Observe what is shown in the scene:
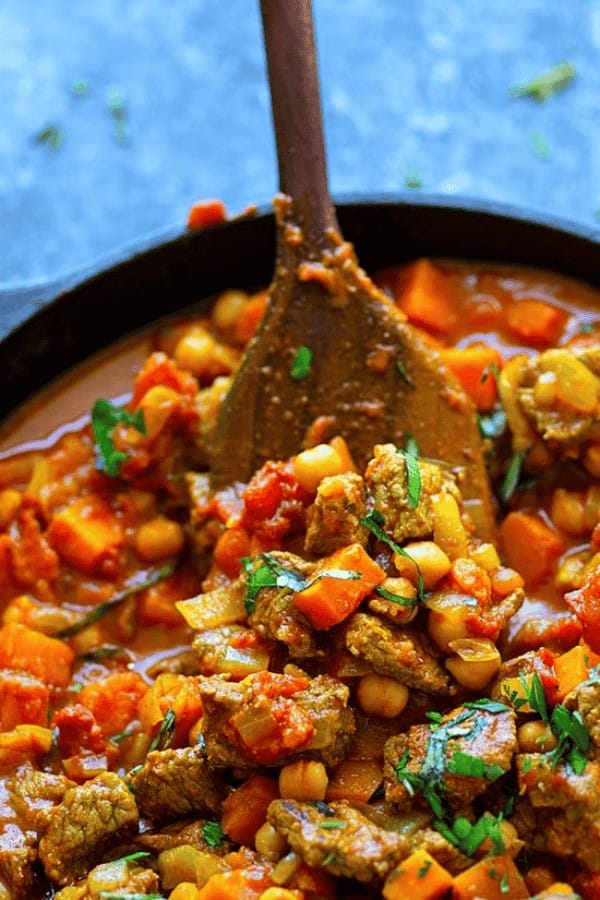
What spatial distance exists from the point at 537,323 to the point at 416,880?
2423mm

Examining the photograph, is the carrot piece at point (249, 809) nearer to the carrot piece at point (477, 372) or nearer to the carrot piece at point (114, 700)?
the carrot piece at point (114, 700)

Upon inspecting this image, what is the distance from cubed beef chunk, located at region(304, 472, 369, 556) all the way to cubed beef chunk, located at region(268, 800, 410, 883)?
32.4 inches

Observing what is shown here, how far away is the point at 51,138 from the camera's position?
7.02m

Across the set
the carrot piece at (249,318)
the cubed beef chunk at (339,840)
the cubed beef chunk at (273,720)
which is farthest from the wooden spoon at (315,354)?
the cubed beef chunk at (339,840)

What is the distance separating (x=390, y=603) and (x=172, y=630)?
1089 mm

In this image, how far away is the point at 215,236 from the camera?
518cm

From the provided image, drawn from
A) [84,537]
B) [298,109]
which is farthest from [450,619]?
[298,109]

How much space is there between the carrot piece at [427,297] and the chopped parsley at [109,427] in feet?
3.93

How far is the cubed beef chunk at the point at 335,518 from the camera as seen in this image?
4.05m

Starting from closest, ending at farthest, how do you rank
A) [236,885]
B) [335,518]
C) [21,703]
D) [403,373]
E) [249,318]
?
[236,885] < [335,518] < [21,703] < [403,373] < [249,318]

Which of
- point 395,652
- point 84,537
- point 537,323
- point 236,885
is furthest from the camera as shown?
point 537,323

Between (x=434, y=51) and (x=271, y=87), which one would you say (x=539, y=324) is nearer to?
(x=271, y=87)

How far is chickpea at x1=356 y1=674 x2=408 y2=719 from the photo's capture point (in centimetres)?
392

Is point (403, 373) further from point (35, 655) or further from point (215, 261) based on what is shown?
point (35, 655)
